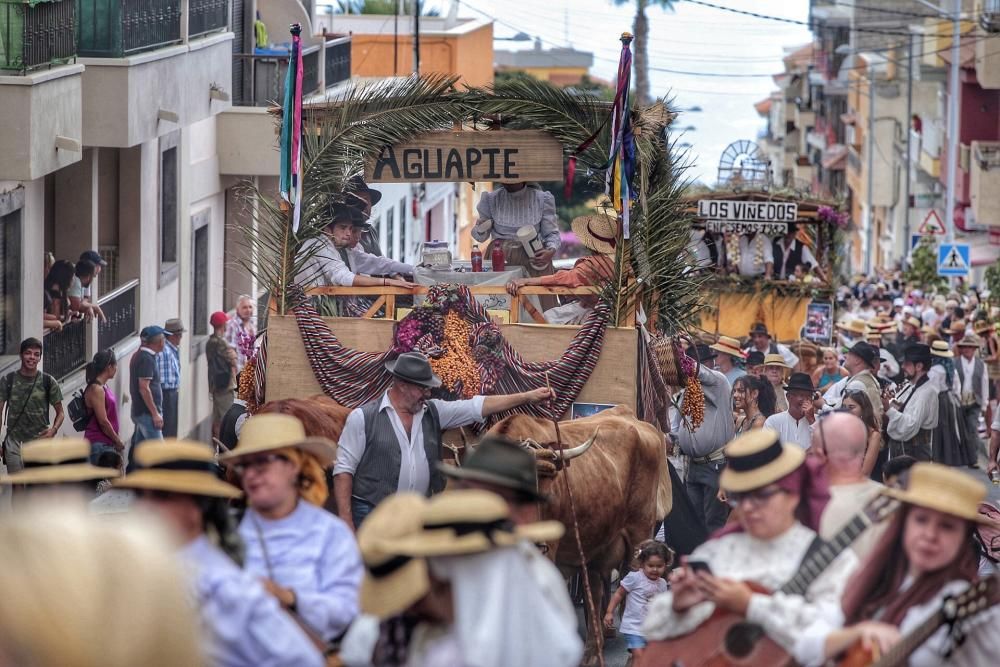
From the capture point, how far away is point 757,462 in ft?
23.3

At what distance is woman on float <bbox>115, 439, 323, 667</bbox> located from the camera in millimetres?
6191

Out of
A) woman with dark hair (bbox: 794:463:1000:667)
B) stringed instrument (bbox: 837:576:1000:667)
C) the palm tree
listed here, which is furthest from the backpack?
the palm tree

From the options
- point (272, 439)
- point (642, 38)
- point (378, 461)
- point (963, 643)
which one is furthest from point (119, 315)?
point (642, 38)

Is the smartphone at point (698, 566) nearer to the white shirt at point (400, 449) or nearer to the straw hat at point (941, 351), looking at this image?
the white shirt at point (400, 449)

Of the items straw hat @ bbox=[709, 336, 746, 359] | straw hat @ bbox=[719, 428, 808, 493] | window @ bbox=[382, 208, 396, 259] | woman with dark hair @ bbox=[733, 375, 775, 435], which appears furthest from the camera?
window @ bbox=[382, 208, 396, 259]

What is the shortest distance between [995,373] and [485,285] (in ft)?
39.0

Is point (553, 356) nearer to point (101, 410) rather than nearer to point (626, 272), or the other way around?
point (626, 272)

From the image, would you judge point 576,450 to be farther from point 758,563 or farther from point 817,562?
point 817,562

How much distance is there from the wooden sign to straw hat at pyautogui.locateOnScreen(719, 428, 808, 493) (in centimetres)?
616

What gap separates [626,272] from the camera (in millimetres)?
12547

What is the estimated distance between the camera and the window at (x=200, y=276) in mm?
25719

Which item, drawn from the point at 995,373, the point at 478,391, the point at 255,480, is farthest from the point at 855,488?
the point at 995,373

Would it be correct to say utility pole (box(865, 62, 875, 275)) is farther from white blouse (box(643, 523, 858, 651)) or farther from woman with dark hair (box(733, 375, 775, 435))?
white blouse (box(643, 523, 858, 651))

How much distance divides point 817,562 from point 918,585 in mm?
539
